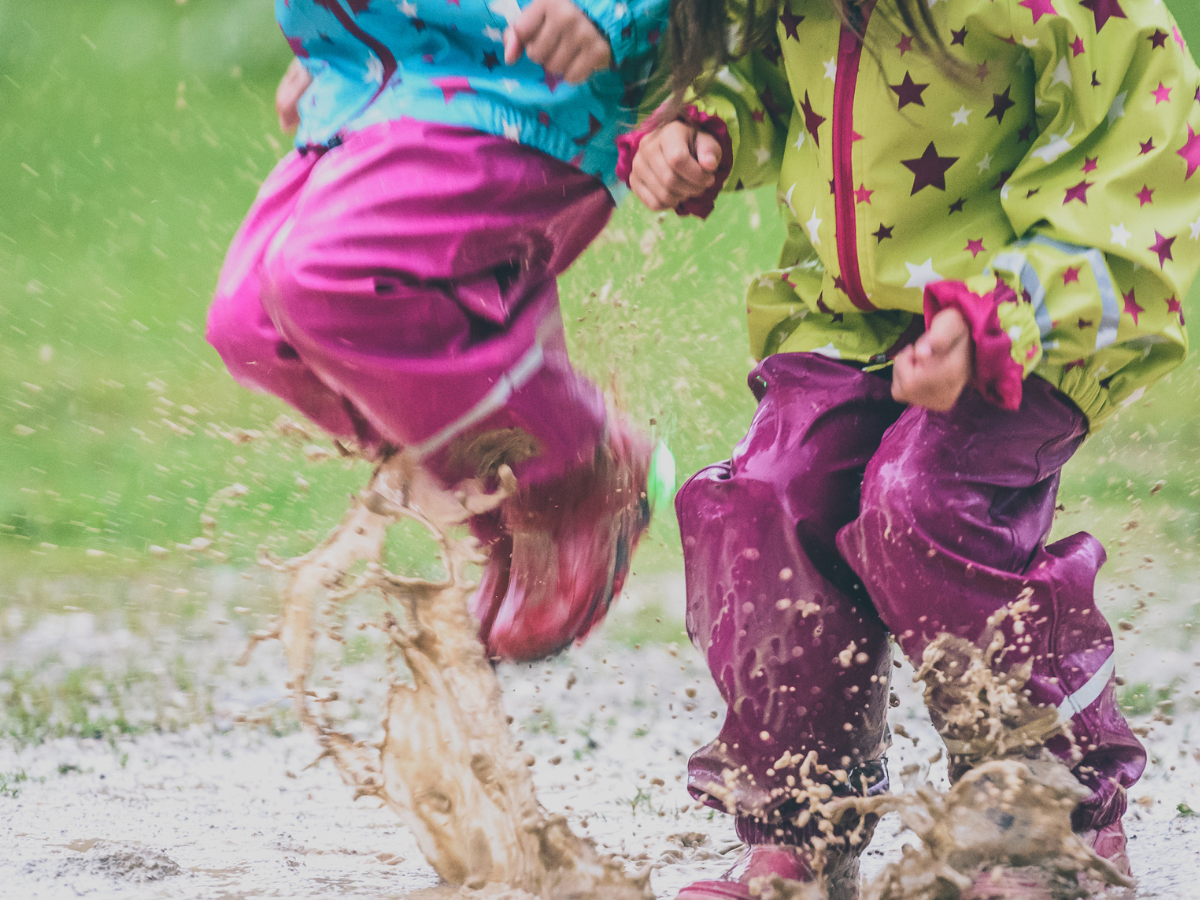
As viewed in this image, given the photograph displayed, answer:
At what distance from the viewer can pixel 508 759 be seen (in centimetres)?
128

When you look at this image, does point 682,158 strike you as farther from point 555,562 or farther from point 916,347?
point 555,562

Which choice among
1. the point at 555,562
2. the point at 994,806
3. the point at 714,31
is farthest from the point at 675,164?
the point at 994,806

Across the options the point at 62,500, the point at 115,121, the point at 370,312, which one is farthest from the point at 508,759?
the point at 115,121

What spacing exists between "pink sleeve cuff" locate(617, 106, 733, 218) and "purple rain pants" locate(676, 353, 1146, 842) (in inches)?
6.5

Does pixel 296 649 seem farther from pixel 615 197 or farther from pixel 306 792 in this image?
pixel 615 197

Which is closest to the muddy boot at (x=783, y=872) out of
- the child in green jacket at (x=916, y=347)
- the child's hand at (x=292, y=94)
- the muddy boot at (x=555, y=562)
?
the child in green jacket at (x=916, y=347)

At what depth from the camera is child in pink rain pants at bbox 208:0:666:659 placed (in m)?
1.24

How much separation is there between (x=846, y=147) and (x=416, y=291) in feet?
1.40

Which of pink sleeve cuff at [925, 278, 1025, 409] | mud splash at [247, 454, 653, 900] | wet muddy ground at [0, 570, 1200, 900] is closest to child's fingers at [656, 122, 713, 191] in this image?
pink sleeve cuff at [925, 278, 1025, 409]

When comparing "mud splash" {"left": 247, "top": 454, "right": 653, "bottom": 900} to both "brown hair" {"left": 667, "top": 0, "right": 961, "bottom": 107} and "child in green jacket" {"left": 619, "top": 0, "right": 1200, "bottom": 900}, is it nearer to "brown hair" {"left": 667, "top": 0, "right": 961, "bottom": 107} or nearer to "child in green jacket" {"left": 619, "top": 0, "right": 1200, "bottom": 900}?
"child in green jacket" {"left": 619, "top": 0, "right": 1200, "bottom": 900}

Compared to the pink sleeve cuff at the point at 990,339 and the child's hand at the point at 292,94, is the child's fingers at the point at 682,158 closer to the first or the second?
the pink sleeve cuff at the point at 990,339

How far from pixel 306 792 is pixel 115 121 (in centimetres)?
294

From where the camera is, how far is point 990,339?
95cm

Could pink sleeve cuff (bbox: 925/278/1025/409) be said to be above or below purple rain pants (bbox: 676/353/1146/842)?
above
